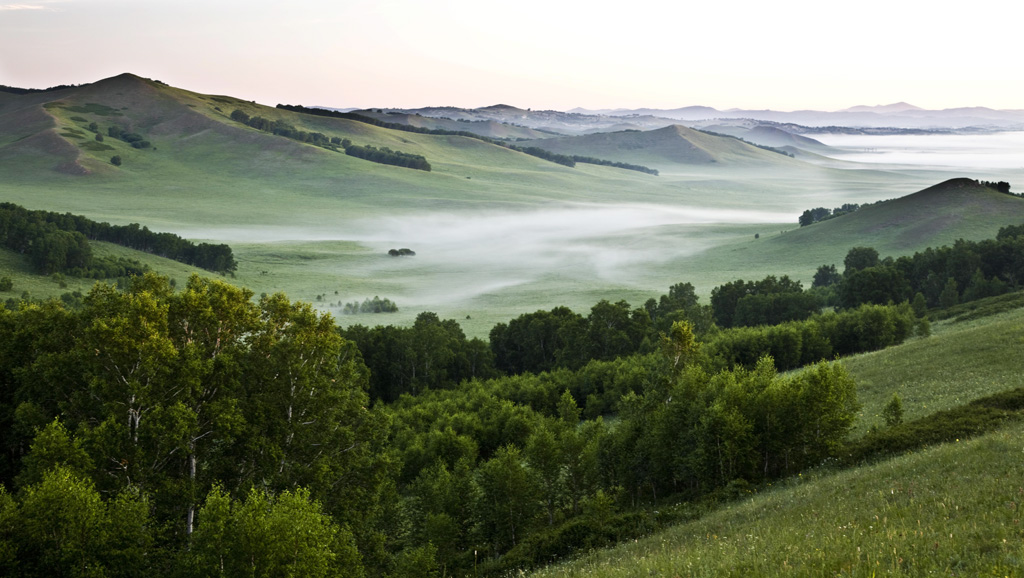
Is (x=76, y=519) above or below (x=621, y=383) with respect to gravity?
above

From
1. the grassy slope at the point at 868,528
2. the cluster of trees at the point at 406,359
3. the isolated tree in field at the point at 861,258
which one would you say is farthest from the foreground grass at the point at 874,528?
the isolated tree in field at the point at 861,258

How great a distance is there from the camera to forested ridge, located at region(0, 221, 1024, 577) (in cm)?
2472

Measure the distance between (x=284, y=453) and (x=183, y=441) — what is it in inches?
173

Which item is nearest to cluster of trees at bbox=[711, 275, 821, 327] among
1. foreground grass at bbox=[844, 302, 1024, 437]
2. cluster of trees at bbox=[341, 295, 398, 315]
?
foreground grass at bbox=[844, 302, 1024, 437]

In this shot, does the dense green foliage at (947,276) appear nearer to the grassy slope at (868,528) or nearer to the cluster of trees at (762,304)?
the cluster of trees at (762,304)

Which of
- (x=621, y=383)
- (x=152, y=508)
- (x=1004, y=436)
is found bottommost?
(x=621, y=383)

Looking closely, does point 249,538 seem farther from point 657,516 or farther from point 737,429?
point 737,429

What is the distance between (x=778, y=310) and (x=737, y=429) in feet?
Result: 287

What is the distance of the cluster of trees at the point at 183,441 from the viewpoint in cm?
2420

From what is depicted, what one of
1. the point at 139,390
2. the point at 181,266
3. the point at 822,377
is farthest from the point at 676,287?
the point at 181,266

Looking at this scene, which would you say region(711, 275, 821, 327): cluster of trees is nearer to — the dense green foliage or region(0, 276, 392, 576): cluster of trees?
the dense green foliage

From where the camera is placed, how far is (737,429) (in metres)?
40.0

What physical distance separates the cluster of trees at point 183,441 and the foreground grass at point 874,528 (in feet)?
38.0

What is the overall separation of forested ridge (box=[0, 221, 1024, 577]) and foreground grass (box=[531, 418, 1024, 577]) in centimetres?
714
